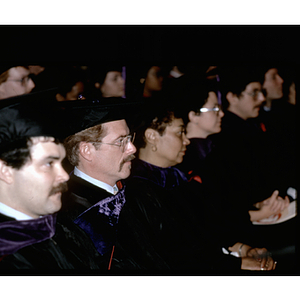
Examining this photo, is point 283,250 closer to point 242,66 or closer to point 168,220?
point 168,220

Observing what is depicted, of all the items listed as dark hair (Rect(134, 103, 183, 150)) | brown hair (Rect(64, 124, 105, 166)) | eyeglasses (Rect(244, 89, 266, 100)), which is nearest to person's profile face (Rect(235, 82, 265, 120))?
eyeglasses (Rect(244, 89, 266, 100))

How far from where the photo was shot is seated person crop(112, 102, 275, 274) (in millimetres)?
2256

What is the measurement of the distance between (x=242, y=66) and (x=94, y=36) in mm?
980

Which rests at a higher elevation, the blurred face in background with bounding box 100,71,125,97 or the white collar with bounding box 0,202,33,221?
the blurred face in background with bounding box 100,71,125,97

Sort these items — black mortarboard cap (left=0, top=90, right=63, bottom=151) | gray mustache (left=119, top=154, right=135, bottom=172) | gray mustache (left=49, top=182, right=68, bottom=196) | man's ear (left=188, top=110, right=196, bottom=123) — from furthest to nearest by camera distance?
man's ear (left=188, top=110, right=196, bottom=123) → gray mustache (left=119, top=154, right=135, bottom=172) → gray mustache (left=49, top=182, right=68, bottom=196) → black mortarboard cap (left=0, top=90, right=63, bottom=151)

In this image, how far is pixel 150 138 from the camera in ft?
7.55

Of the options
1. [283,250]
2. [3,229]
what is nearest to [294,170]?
[283,250]

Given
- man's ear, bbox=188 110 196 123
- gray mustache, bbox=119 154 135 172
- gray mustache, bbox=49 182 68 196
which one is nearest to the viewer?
gray mustache, bbox=49 182 68 196

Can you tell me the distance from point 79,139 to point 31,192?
410 mm

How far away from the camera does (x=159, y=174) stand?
232cm

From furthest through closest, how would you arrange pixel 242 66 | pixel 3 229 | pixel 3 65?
pixel 242 66 → pixel 3 65 → pixel 3 229

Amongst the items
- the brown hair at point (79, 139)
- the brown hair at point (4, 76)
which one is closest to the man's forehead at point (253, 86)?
the brown hair at point (79, 139)

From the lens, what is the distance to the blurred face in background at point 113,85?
88.4 inches

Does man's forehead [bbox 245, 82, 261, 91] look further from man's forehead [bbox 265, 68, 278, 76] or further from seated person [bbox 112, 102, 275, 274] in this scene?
seated person [bbox 112, 102, 275, 274]
